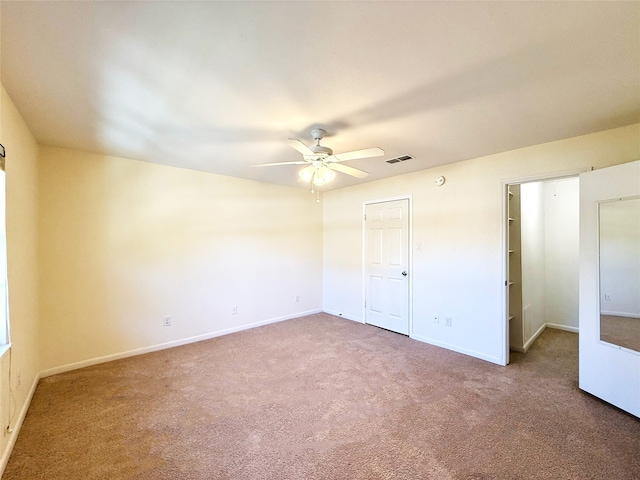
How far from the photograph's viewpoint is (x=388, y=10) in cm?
121

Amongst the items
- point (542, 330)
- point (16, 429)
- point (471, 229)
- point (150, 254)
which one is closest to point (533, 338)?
point (542, 330)

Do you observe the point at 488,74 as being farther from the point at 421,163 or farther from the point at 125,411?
the point at 125,411

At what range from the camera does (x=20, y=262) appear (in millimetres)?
2174

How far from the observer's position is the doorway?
3586 millimetres

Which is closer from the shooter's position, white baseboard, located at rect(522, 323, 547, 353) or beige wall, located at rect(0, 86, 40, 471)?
beige wall, located at rect(0, 86, 40, 471)

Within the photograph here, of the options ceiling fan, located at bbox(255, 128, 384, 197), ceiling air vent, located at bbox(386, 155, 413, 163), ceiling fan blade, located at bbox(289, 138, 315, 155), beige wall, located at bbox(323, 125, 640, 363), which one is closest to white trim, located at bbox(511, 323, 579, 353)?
beige wall, located at bbox(323, 125, 640, 363)

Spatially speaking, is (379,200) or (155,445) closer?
(155,445)

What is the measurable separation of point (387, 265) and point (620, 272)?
247 centimetres

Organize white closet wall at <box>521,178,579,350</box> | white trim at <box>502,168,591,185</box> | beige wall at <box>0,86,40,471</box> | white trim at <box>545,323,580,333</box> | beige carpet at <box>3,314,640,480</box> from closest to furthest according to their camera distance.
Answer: beige carpet at <box>3,314,640,480</box> → beige wall at <box>0,86,40,471</box> → white trim at <box>502,168,591,185</box> → white closet wall at <box>521,178,579,350</box> → white trim at <box>545,323,580,333</box>

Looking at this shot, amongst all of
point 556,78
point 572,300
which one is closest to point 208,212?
point 556,78

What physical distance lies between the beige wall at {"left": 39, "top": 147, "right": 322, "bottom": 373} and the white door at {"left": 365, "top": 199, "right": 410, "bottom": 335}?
1341 millimetres

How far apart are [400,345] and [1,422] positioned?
3.62 meters

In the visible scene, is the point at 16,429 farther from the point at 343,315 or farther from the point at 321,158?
the point at 343,315

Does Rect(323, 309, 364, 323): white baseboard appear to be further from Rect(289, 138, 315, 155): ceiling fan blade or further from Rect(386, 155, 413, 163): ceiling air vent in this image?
Rect(289, 138, 315, 155): ceiling fan blade
